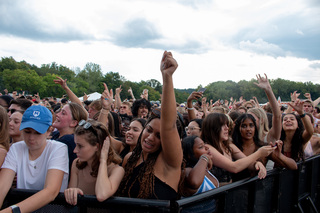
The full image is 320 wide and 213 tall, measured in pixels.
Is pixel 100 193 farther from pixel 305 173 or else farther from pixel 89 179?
pixel 305 173

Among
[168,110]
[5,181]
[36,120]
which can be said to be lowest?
[5,181]

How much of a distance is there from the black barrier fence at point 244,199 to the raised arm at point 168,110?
1.30 ft

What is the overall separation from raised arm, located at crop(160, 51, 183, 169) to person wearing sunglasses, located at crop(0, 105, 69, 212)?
36.8 inches

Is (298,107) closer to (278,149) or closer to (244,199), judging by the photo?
(278,149)

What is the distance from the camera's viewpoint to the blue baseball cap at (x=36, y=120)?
7.75 feet

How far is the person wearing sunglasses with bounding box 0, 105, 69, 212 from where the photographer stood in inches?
87.0

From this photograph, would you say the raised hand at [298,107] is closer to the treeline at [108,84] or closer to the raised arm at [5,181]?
the raised arm at [5,181]

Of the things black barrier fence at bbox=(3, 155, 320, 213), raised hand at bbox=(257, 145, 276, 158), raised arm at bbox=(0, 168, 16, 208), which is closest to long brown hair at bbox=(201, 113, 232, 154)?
raised hand at bbox=(257, 145, 276, 158)

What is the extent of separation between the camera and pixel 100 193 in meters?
1.97

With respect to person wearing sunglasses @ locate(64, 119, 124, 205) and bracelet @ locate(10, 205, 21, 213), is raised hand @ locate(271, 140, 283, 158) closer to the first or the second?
person wearing sunglasses @ locate(64, 119, 124, 205)

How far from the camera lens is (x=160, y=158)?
7.47ft

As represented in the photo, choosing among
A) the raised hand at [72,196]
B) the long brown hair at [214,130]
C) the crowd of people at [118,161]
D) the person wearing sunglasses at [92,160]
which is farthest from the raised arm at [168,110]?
the long brown hair at [214,130]

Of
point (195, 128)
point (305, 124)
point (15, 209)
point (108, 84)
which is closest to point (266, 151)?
point (195, 128)

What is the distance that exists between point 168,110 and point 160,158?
1.63 feet
